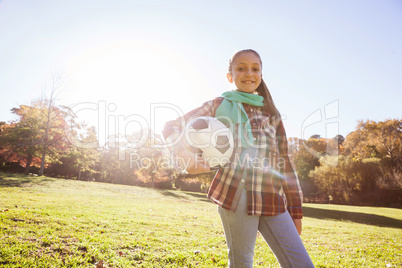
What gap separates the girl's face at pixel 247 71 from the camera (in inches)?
70.6

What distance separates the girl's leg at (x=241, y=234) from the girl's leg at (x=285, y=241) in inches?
5.3

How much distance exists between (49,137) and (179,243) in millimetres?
→ 23228

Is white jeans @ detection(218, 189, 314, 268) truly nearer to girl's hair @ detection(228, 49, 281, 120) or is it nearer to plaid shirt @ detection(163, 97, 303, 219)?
plaid shirt @ detection(163, 97, 303, 219)

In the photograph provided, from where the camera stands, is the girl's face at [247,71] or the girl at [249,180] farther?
the girl's face at [247,71]

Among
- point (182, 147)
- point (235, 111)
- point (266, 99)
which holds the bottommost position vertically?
point (182, 147)

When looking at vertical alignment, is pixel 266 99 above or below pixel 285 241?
above

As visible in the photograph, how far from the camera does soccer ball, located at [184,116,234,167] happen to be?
4.66 feet

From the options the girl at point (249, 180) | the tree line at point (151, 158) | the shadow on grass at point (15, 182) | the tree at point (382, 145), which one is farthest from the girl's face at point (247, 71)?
the tree at point (382, 145)

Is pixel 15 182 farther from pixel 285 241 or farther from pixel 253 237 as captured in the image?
pixel 285 241

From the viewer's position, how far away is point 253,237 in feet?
4.62

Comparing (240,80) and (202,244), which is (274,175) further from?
(202,244)

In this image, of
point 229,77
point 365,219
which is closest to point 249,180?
point 229,77

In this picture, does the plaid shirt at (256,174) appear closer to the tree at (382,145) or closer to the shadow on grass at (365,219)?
the shadow on grass at (365,219)

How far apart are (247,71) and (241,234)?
1263 mm
